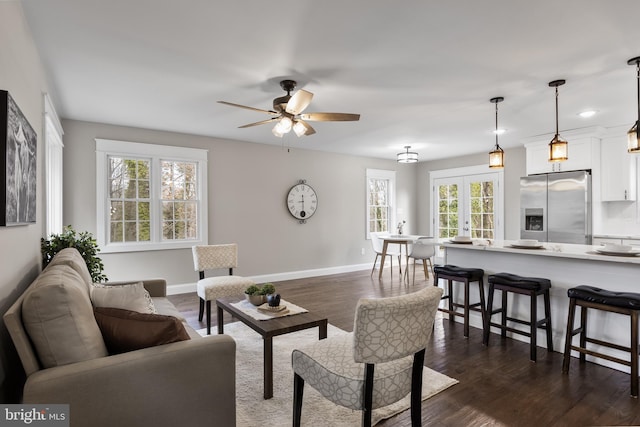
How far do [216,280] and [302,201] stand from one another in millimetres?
3019

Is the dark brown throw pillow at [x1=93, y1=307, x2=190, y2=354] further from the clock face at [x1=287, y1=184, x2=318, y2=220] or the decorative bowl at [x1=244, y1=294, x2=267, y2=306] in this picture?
the clock face at [x1=287, y1=184, x2=318, y2=220]

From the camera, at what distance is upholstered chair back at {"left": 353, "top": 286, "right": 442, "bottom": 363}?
1.50 metres

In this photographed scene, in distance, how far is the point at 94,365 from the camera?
1.44 m

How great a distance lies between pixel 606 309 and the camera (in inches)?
101

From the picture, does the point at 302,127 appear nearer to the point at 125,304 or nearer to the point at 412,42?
the point at 412,42

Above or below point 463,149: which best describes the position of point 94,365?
below

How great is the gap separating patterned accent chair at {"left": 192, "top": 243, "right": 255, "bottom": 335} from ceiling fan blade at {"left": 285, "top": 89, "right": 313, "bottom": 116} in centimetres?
189

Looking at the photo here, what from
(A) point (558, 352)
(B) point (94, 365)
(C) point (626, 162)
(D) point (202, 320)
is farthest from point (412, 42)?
(C) point (626, 162)

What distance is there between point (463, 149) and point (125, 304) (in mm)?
6392

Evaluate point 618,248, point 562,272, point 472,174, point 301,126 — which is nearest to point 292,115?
point 301,126

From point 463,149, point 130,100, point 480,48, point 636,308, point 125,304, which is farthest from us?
point 463,149

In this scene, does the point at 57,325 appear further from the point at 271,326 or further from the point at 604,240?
the point at 604,240

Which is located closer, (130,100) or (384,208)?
(130,100)

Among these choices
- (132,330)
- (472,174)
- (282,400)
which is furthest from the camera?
(472,174)
